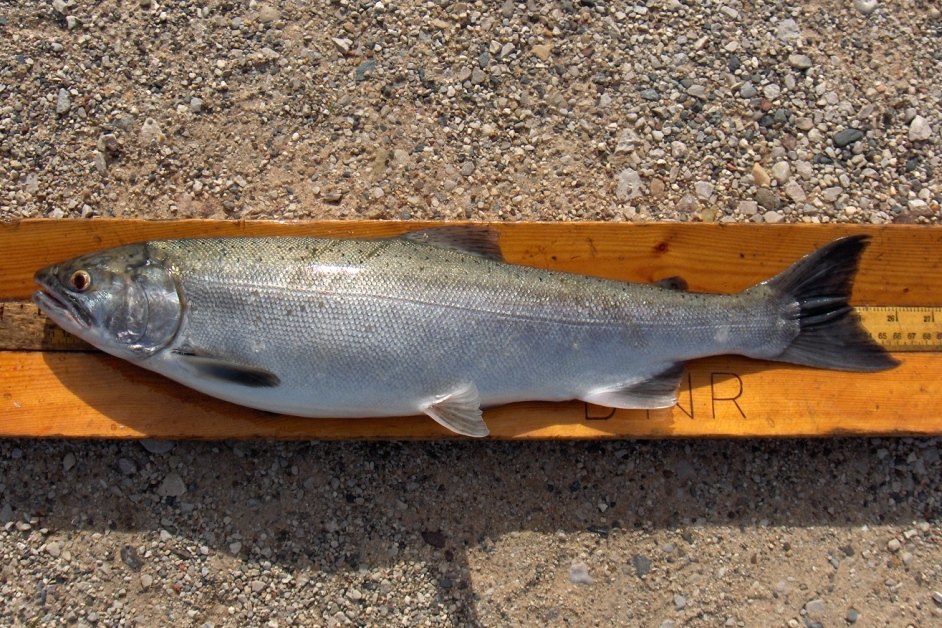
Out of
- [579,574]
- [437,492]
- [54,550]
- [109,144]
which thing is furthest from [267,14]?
[579,574]

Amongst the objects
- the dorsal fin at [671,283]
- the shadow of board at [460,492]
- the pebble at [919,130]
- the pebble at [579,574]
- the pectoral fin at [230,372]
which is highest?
the pebble at [919,130]

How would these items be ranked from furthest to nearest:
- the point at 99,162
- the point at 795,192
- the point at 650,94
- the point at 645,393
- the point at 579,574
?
the point at 650,94 → the point at 795,192 → the point at 99,162 → the point at 579,574 → the point at 645,393

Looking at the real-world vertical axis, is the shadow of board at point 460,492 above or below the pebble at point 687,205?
below

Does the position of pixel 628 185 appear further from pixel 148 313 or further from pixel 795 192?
pixel 148 313

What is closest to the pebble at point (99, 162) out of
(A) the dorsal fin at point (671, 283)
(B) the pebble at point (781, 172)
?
(A) the dorsal fin at point (671, 283)

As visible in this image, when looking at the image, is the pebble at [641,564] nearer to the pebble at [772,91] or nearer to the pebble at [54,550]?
the pebble at [772,91]

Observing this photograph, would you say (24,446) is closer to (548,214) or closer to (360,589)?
(360,589)
